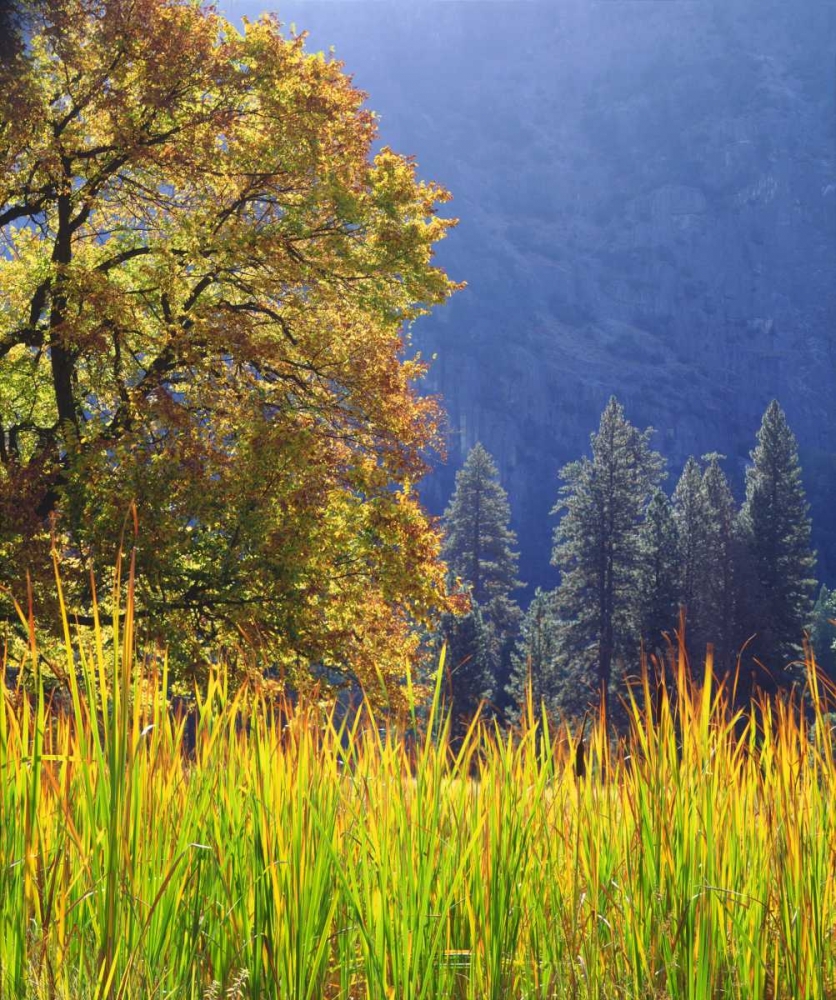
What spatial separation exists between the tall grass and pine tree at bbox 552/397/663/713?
164 ft

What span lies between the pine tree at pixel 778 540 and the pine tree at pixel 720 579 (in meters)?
0.98

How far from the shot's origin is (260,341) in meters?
13.4

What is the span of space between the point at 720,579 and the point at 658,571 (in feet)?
10.2

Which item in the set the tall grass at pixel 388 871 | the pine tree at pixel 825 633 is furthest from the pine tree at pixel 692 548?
the tall grass at pixel 388 871

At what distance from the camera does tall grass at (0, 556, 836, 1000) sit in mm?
2242

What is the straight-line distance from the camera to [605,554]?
5519 centimetres

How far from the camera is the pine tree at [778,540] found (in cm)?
5025

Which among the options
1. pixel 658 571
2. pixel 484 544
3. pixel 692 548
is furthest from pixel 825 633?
pixel 484 544

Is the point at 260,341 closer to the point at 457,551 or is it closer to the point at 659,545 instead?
the point at 659,545

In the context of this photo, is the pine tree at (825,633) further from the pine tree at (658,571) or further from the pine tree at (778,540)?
the pine tree at (658,571)

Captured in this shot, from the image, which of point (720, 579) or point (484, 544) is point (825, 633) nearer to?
point (720, 579)

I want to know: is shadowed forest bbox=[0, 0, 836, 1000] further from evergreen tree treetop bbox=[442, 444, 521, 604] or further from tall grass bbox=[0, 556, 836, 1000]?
evergreen tree treetop bbox=[442, 444, 521, 604]

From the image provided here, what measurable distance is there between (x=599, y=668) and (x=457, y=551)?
2717 centimetres

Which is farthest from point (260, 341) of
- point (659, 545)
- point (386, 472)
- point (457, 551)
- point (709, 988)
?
point (457, 551)
